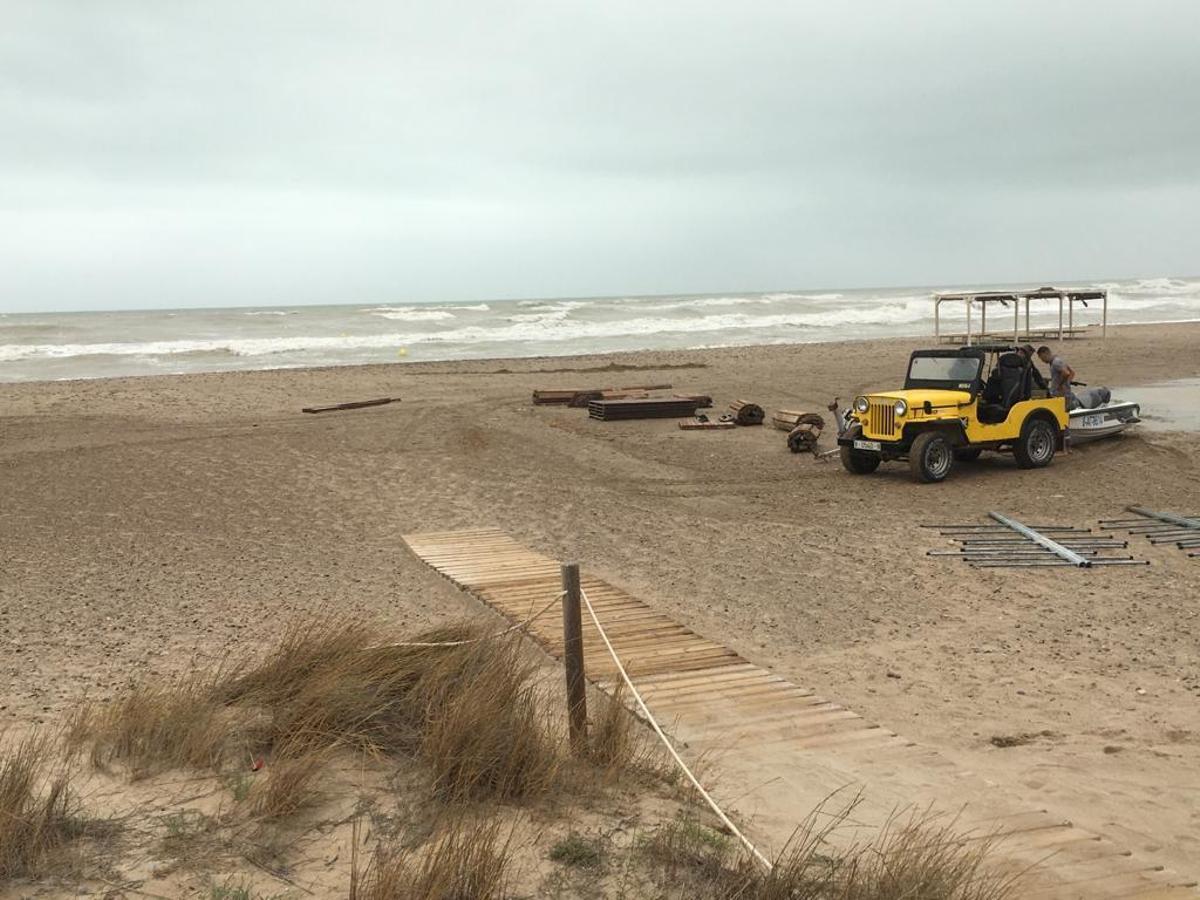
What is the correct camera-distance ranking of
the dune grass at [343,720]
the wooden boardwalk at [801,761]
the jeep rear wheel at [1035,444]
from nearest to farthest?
the wooden boardwalk at [801,761] < the dune grass at [343,720] < the jeep rear wheel at [1035,444]

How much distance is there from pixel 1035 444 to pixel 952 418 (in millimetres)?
1317

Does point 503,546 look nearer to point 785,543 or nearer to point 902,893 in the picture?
point 785,543

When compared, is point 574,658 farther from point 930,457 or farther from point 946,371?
point 946,371

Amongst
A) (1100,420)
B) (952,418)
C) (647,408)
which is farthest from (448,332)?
(952,418)

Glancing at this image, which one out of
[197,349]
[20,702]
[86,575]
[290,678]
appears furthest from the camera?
[197,349]

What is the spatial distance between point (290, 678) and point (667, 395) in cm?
1514

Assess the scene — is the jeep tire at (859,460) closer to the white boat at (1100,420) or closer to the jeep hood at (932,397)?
the jeep hood at (932,397)

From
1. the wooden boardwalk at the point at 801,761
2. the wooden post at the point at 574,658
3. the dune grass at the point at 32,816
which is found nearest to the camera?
the dune grass at the point at 32,816

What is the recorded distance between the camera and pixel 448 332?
47.6m

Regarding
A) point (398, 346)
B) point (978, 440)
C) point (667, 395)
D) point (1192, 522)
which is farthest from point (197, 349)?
point (1192, 522)

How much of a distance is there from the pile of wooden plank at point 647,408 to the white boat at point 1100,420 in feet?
20.4

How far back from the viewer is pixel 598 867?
385cm

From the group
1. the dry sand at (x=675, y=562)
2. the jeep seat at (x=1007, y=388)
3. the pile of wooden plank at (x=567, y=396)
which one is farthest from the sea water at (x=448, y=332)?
the jeep seat at (x=1007, y=388)

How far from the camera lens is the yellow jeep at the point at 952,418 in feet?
40.4
